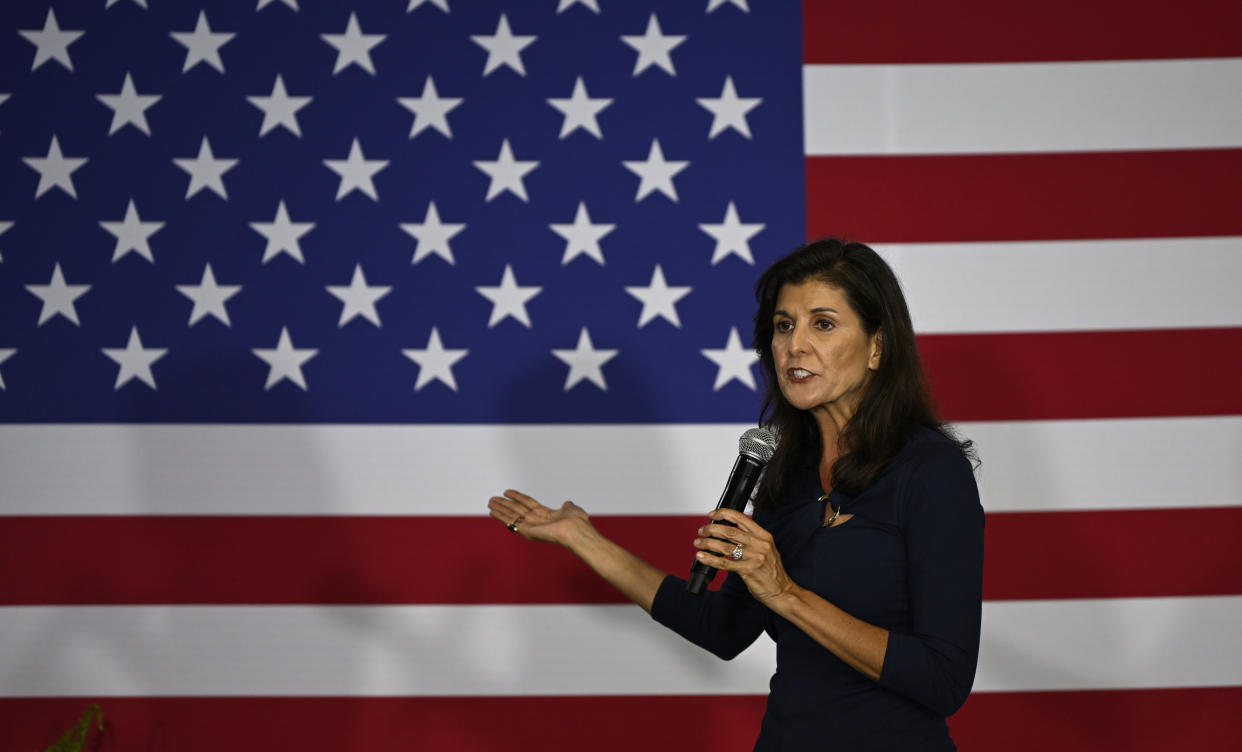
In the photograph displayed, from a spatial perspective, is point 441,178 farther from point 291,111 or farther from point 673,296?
point 673,296

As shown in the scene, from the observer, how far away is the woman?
1.21 metres

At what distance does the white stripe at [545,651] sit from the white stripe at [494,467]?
24cm

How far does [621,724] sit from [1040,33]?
1898mm

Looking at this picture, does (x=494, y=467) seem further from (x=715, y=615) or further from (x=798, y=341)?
(x=798, y=341)

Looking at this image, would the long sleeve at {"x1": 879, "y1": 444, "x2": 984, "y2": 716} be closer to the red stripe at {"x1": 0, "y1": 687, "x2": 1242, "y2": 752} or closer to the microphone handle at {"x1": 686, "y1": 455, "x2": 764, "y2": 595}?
the microphone handle at {"x1": 686, "y1": 455, "x2": 764, "y2": 595}

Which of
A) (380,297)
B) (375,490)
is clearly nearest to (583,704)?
(375,490)

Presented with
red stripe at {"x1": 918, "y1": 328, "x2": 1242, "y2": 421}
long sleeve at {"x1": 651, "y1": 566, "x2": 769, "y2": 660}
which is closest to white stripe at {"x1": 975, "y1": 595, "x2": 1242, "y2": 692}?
red stripe at {"x1": 918, "y1": 328, "x2": 1242, "y2": 421}

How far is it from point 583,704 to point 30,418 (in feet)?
4.76

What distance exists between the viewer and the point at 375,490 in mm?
2285

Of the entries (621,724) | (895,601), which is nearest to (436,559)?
(621,724)

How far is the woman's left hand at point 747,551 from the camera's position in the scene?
47.3 inches

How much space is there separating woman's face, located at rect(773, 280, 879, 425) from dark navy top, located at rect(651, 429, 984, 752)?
0.13m

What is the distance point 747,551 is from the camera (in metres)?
1.20

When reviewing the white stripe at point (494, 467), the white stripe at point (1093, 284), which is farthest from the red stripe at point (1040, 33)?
the white stripe at point (494, 467)
